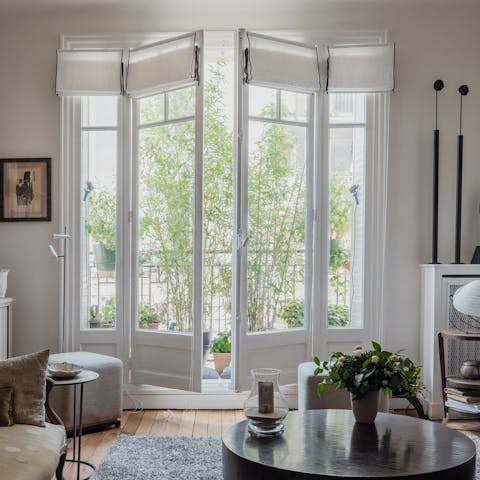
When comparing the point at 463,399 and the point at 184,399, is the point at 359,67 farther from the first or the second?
the point at 184,399

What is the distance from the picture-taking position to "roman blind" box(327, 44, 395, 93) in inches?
175

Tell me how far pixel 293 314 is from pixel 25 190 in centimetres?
219

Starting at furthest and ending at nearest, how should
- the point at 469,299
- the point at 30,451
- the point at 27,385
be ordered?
1. the point at 469,299
2. the point at 27,385
3. the point at 30,451

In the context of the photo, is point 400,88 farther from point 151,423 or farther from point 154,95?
point 151,423

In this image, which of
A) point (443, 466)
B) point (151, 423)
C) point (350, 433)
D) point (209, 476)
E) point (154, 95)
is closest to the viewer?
point (443, 466)

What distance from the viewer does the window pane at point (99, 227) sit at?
4.54 metres

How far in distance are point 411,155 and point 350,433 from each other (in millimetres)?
2633

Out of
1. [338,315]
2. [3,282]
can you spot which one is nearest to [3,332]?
[3,282]

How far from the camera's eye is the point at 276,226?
14.6 ft

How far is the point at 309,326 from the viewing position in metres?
4.52

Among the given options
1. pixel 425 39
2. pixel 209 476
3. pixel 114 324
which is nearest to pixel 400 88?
pixel 425 39

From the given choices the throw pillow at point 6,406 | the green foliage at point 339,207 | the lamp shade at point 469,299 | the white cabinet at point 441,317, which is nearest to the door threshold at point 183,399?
the white cabinet at point 441,317

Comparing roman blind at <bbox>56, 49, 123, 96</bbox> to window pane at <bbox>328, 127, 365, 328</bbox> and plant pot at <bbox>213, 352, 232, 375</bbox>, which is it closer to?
window pane at <bbox>328, 127, 365, 328</bbox>

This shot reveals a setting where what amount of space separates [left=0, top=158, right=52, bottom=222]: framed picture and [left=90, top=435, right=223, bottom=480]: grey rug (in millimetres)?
1802
